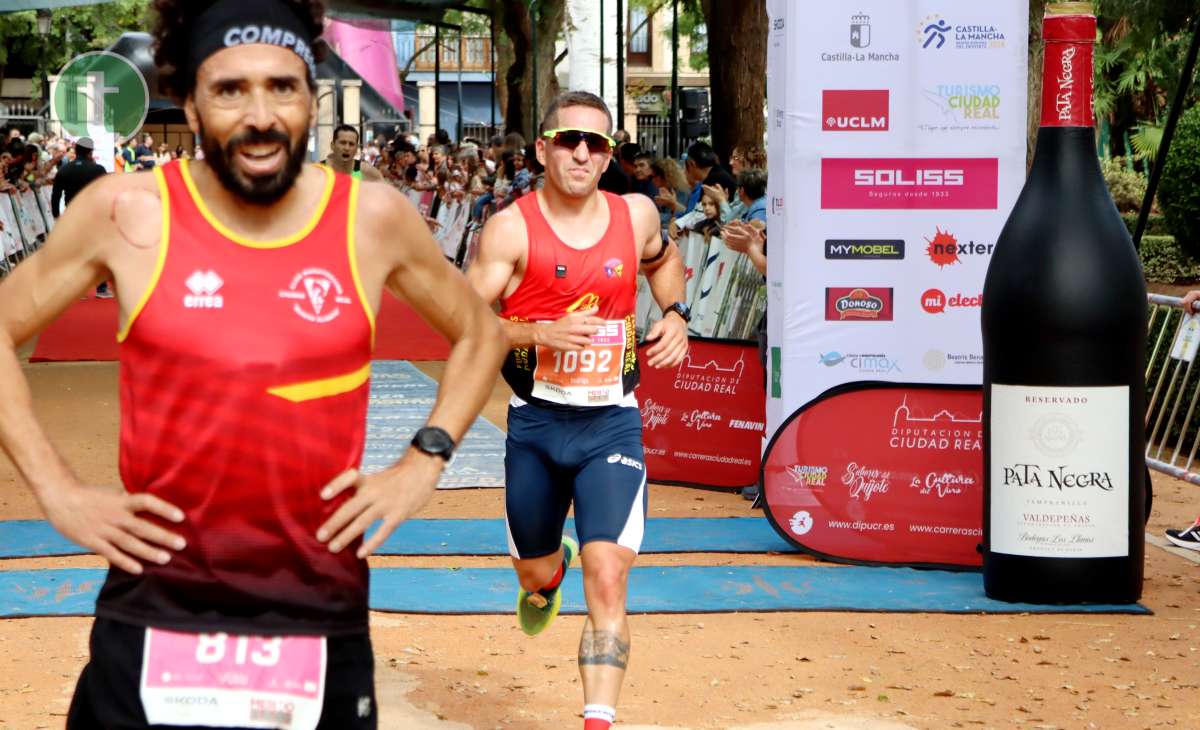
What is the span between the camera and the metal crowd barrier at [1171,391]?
11039 millimetres

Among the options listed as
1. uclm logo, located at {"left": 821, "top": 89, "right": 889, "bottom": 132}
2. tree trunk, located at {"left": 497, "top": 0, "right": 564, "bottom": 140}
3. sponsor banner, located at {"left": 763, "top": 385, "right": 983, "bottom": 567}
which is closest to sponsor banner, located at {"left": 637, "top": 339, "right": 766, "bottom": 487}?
sponsor banner, located at {"left": 763, "top": 385, "right": 983, "bottom": 567}

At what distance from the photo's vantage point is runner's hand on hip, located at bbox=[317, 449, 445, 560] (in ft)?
10.5

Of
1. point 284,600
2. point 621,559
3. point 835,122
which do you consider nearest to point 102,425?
point 835,122

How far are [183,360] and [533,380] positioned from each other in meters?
3.10

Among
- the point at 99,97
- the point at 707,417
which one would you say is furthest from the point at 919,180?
the point at 99,97

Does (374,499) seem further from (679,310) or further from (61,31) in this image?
(61,31)

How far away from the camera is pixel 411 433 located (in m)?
12.6

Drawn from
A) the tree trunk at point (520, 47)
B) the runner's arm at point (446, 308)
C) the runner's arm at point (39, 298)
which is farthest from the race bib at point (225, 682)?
the tree trunk at point (520, 47)

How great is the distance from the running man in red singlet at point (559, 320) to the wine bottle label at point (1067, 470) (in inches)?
99.8

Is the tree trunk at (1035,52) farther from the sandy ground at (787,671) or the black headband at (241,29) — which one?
the black headband at (241,29)

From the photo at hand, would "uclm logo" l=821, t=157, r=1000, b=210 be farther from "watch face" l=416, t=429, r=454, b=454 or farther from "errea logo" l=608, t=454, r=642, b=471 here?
"watch face" l=416, t=429, r=454, b=454

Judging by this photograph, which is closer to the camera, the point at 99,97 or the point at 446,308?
the point at 446,308

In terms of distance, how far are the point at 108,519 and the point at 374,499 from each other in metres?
0.45

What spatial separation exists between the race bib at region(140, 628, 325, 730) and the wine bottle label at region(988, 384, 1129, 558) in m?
5.55
